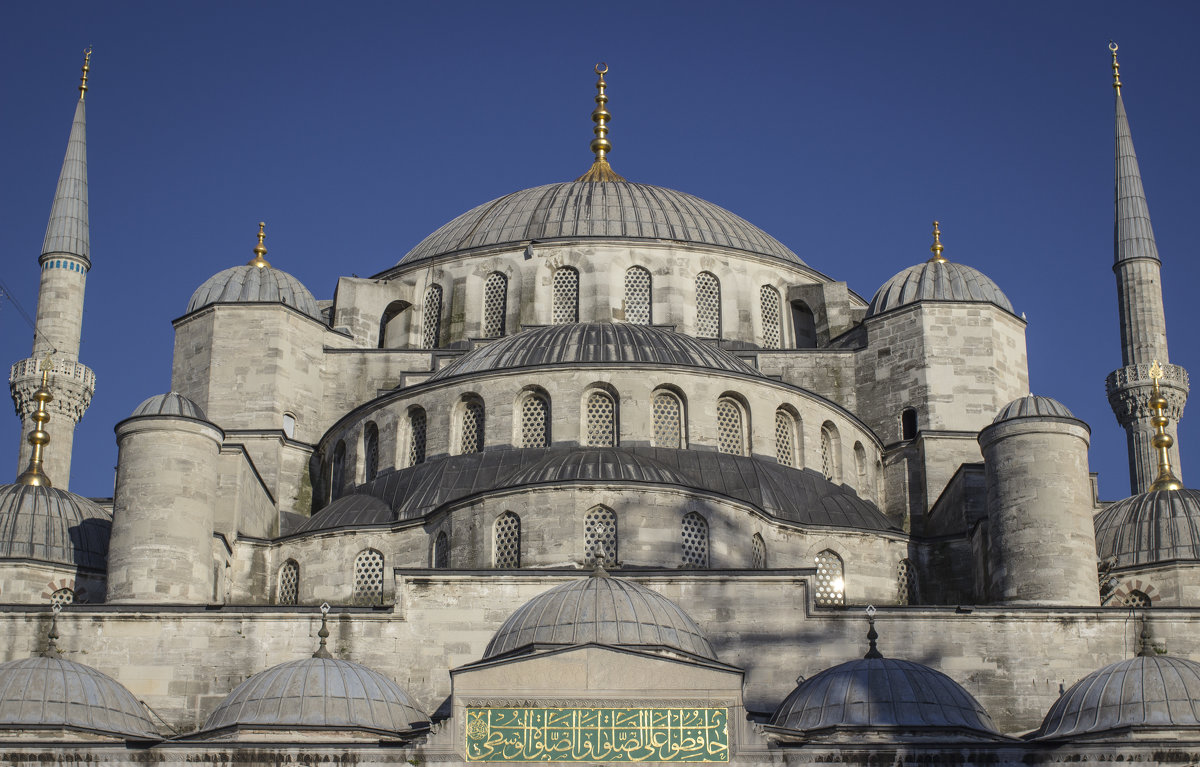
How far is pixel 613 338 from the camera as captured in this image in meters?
36.7

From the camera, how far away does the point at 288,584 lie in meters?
34.4

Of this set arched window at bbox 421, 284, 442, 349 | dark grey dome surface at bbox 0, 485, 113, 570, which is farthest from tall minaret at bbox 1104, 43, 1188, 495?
dark grey dome surface at bbox 0, 485, 113, 570

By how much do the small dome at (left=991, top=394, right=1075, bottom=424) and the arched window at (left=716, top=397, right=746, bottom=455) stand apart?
4639 millimetres

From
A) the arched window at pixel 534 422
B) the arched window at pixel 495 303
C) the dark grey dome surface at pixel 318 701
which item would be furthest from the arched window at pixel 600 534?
the arched window at pixel 495 303

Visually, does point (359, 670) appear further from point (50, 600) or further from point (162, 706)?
point (50, 600)

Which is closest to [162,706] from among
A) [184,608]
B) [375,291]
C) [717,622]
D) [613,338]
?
[184,608]

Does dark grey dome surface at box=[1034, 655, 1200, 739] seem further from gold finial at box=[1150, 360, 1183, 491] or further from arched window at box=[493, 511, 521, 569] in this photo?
gold finial at box=[1150, 360, 1183, 491]

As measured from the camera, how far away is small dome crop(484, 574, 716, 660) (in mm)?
26094

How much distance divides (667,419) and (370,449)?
18.4 feet

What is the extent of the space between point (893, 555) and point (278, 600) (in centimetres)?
1025

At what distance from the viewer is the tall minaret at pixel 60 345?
136 feet

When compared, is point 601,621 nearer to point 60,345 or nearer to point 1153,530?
point 1153,530

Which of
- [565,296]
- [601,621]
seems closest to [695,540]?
[601,621]

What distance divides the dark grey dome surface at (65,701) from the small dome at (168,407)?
229 inches
